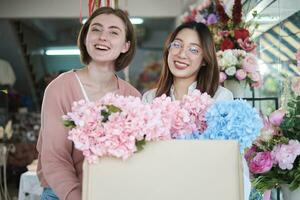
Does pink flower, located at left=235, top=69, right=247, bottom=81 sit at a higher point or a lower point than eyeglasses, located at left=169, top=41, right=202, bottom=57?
lower

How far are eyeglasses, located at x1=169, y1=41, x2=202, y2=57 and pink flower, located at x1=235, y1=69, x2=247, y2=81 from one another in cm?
101

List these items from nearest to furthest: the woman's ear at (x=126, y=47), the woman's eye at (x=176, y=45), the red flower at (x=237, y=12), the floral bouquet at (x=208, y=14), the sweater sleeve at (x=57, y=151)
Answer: the sweater sleeve at (x=57, y=151)
the woman's ear at (x=126, y=47)
the woman's eye at (x=176, y=45)
the red flower at (x=237, y=12)
the floral bouquet at (x=208, y=14)

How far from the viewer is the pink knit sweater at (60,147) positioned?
1.14 metres

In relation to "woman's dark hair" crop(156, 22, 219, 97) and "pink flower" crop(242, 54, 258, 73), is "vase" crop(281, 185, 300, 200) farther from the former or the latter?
"pink flower" crop(242, 54, 258, 73)

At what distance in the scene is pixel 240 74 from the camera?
250cm

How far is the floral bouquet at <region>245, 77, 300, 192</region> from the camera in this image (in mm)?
1523

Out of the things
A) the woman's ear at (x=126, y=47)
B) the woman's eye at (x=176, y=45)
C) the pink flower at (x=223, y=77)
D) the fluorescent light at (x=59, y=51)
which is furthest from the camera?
the fluorescent light at (x=59, y=51)

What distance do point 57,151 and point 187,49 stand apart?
0.63 meters

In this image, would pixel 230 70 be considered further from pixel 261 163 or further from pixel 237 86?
pixel 261 163

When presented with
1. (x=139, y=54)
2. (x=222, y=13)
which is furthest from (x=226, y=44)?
(x=139, y=54)

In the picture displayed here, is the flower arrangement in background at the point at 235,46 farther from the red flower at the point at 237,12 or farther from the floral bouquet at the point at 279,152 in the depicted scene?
the floral bouquet at the point at 279,152

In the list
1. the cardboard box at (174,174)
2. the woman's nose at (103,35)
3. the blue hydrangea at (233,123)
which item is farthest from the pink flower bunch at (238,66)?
the cardboard box at (174,174)

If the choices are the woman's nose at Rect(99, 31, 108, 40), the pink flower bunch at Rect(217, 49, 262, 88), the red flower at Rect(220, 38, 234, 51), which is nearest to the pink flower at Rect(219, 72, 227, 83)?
the pink flower bunch at Rect(217, 49, 262, 88)

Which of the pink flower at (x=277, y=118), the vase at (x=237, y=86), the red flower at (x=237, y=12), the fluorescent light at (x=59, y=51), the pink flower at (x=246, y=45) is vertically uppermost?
the fluorescent light at (x=59, y=51)
